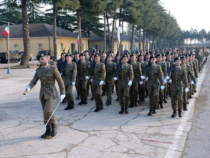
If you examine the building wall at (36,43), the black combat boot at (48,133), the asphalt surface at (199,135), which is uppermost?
the building wall at (36,43)

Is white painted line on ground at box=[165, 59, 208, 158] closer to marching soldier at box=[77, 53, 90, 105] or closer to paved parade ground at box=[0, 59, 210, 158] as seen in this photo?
paved parade ground at box=[0, 59, 210, 158]

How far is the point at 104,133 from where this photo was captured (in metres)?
6.61

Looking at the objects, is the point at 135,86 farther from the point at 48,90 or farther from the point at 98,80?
the point at 48,90

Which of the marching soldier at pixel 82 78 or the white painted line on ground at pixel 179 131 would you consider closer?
the white painted line on ground at pixel 179 131

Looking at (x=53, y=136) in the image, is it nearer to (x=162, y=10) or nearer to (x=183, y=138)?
(x=183, y=138)

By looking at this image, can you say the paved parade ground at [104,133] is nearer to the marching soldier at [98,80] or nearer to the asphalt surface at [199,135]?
the asphalt surface at [199,135]

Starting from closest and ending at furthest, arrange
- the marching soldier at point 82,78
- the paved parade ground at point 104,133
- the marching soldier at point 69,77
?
the paved parade ground at point 104,133 → the marching soldier at point 69,77 → the marching soldier at point 82,78

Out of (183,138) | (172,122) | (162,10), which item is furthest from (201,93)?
(162,10)

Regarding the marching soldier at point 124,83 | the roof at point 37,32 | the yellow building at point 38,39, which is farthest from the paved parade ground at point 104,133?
the roof at point 37,32

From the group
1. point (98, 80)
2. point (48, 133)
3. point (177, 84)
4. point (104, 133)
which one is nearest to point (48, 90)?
point (48, 133)

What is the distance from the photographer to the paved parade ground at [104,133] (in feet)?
17.8

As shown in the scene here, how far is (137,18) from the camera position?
4634cm

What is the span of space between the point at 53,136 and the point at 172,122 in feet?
11.1

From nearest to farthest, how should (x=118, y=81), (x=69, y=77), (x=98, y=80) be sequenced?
(x=118, y=81) < (x=98, y=80) < (x=69, y=77)
